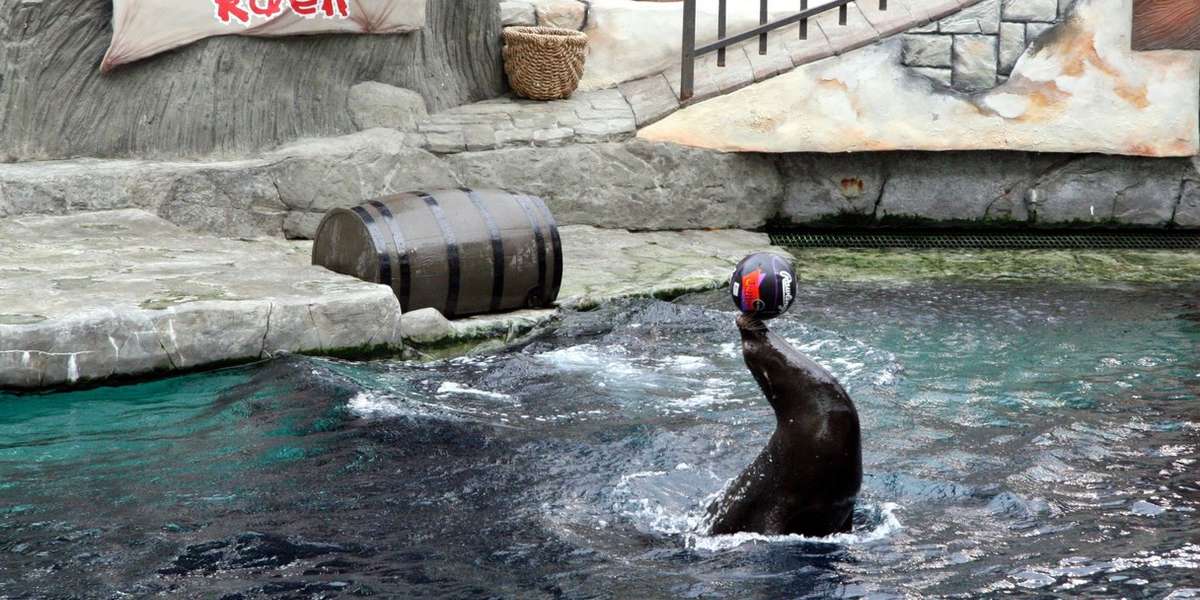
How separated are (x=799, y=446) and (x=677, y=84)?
21.2 feet

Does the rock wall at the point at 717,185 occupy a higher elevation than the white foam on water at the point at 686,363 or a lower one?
higher

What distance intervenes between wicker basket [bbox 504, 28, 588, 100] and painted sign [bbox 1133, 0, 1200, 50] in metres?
3.84

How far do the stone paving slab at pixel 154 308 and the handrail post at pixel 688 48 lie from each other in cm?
331

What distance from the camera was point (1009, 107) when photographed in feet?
33.8

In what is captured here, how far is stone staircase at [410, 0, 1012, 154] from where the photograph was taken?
10.1 m

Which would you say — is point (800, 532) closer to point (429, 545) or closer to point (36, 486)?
point (429, 545)

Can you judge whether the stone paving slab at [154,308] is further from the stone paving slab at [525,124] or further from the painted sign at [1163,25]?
the painted sign at [1163,25]

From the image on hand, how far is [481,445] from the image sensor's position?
19.7ft

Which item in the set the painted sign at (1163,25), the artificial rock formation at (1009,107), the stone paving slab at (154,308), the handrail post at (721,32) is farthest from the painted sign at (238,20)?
the painted sign at (1163,25)

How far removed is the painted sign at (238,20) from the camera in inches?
352

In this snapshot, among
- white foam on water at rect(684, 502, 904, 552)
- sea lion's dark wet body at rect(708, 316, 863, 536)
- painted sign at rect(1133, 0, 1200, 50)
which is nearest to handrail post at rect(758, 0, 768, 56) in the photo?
painted sign at rect(1133, 0, 1200, 50)

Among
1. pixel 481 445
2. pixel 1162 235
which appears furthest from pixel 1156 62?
pixel 481 445

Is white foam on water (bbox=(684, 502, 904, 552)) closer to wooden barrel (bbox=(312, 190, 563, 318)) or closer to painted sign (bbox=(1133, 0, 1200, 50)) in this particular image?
wooden barrel (bbox=(312, 190, 563, 318))

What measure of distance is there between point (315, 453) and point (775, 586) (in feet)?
7.09
